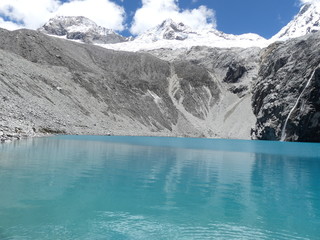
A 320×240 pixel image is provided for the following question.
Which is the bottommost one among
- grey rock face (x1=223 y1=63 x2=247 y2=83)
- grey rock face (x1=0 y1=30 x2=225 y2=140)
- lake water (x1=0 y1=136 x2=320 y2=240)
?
lake water (x1=0 y1=136 x2=320 y2=240)

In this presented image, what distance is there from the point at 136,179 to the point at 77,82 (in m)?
91.0

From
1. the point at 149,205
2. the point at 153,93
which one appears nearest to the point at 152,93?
the point at 153,93

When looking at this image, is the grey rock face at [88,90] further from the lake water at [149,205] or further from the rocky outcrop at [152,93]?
the lake water at [149,205]

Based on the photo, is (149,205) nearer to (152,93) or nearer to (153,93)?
(152,93)

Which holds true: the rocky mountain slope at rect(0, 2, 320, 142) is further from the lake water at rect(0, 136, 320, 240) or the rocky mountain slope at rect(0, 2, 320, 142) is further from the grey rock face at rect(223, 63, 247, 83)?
the lake water at rect(0, 136, 320, 240)

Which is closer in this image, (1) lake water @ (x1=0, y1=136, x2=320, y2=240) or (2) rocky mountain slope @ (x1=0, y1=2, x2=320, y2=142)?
(1) lake water @ (x1=0, y1=136, x2=320, y2=240)

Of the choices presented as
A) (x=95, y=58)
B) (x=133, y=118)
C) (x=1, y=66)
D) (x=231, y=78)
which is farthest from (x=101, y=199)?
(x=231, y=78)

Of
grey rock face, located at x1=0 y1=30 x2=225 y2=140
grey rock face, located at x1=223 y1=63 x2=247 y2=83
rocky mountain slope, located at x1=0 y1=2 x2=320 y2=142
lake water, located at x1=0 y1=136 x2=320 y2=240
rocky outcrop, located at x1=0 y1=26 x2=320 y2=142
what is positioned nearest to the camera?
lake water, located at x1=0 y1=136 x2=320 y2=240

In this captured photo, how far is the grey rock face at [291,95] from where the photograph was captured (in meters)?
95.3

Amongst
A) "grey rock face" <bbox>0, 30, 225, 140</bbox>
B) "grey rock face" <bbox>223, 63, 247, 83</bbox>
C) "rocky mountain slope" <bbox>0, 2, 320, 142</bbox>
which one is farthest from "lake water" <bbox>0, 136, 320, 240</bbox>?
"grey rock face" <bbox>223, 63, 247, 83</bbox>

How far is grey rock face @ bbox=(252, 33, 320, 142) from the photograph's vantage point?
95312 millimetres

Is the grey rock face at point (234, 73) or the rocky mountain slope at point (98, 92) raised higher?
the grey rock face at point (234, 73)

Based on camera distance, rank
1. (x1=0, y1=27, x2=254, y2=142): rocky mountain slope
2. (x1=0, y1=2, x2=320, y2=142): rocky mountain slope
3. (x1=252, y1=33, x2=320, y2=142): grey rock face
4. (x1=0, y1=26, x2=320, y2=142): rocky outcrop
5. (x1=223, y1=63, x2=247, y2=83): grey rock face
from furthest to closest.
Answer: (x1=223, y1=63, x2=247, y2=83): grey rock face → (x1=252, y1=33, x2=320, y2=142): grey rock face → (x1=0, y1=2, x2=320, y2=142): rocky mountain slope → (x1=0, y1=26, x2=320, y2=142): rocky outcrop → (x1=0, y1=27, x2=254, y2=142): rocky mountain slope

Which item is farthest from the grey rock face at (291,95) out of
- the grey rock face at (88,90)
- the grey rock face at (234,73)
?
the grey rock face at (234,73)
